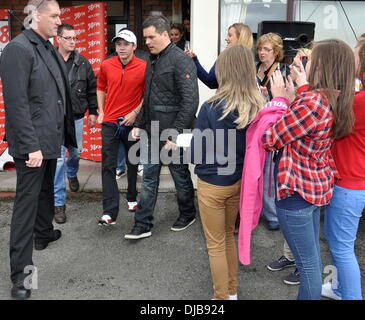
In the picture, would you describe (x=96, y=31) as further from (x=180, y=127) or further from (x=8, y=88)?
(x=8, y=88)

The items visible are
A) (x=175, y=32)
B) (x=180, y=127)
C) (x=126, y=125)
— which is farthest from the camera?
(x=175, y=32)

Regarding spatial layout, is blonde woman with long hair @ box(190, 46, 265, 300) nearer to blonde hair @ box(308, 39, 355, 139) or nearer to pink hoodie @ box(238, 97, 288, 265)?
pink hoodie @ box(238, 97, 288, 265)

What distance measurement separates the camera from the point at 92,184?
17.7 ft

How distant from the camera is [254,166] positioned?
2.52 m

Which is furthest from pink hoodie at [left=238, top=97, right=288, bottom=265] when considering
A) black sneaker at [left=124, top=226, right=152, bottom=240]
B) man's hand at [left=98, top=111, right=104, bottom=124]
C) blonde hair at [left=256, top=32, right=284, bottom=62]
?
man's hand at [left=98, top=111, right=104, bottom=124]

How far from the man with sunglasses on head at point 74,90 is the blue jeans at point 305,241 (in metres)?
2.60

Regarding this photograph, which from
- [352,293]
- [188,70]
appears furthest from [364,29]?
[352,293]

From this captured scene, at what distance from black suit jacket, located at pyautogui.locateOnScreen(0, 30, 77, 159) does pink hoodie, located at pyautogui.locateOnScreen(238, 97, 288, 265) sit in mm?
1456

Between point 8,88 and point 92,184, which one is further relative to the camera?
point 92,184

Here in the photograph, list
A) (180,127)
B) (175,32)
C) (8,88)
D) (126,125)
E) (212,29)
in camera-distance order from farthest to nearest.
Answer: (175,32) → (212,29) → (126,125) → (180,127) → (8,88)

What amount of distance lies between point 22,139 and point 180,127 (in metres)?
1.32

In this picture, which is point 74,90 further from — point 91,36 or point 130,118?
point 91,36

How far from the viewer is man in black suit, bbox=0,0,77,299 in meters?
2.89

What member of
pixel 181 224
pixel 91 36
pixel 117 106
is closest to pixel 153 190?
pixel 181 224
